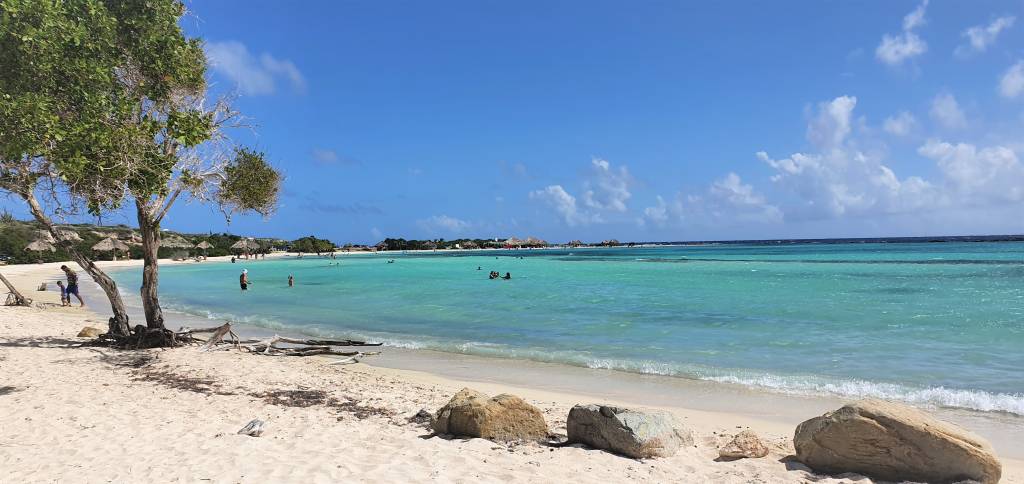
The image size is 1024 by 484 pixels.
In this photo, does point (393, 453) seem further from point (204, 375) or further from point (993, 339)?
point (993, 339)

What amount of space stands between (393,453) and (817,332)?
11614mm

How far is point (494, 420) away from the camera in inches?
218

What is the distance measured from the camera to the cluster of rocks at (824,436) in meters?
4.47

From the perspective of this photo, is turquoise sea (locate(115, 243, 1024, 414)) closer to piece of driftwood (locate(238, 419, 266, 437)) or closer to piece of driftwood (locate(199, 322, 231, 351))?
piece of driftwood (locate(199, 322, 231, 351))

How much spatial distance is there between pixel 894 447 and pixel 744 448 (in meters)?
Result: 1.21

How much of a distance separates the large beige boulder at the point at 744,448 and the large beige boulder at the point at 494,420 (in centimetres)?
178

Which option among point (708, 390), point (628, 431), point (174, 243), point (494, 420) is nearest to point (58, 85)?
point (494, 420)

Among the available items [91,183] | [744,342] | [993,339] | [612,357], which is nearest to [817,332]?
[744,342]

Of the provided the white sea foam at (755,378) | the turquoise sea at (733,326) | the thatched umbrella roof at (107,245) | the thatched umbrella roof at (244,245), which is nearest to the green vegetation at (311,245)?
the thatched umbrella roof at (244,245)

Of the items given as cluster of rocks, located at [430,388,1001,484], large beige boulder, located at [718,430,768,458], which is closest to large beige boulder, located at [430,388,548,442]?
cluster of rocks, located at [430,388,1001,484]

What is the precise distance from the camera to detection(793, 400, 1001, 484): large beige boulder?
4.43m

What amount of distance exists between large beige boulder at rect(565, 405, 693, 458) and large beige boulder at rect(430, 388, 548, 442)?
0.40m

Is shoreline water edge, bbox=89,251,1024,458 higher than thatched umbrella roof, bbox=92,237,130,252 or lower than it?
lower

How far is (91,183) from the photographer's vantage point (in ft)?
26.8
